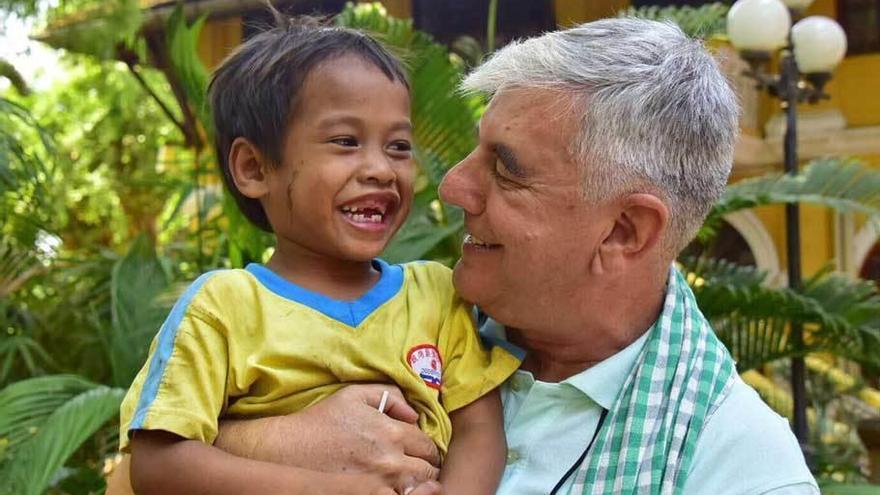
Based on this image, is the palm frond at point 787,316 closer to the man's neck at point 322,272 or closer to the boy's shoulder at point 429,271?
the boy's shoulder at point 429,271

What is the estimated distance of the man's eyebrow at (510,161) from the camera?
2229 mm

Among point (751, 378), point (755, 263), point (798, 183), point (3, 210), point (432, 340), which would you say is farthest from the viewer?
point (755, 263)

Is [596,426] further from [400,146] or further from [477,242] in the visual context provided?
[400,146]

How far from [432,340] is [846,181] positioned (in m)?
4.40

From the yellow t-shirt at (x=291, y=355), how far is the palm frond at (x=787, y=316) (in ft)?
12.2

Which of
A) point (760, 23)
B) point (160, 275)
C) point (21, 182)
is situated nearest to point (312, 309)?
point (21, 182)

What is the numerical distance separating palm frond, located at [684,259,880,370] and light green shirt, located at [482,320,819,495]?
141 inches

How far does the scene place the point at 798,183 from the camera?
6.13 m

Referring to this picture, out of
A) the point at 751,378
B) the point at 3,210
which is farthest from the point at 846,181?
the point at 3,210

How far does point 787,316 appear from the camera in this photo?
5.88 meters

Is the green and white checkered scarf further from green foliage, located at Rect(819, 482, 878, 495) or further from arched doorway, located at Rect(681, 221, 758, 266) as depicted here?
arched doorway, located at Rect(681, 221, 758, 266)

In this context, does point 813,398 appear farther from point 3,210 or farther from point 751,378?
point 3,210

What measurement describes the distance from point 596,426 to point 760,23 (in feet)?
22.3

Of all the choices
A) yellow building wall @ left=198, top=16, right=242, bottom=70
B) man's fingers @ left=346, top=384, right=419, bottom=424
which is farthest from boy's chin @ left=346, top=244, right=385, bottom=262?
yellow building wall @ left=198, top=16, right=242, bottom=70
